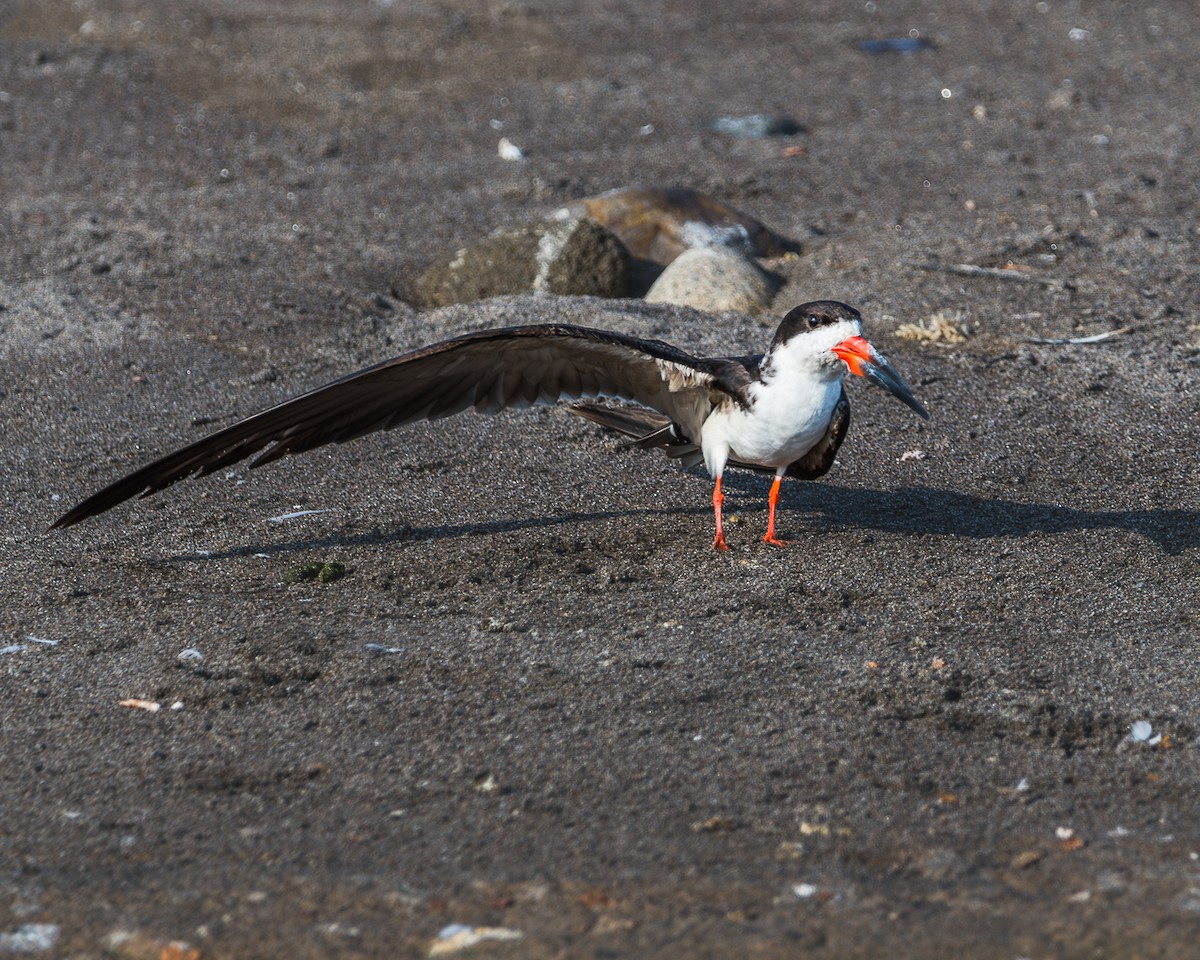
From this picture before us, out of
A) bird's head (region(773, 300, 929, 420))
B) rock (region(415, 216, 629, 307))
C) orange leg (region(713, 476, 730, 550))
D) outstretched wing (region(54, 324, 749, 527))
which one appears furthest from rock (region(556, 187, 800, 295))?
bird's head (region(773, 300, 929, 420))

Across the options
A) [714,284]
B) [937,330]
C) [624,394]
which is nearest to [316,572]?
[624,394]

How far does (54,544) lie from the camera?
536 cm

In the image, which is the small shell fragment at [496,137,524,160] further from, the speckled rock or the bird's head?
the bird's head

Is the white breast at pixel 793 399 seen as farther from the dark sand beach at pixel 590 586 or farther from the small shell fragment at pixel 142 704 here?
the small shell fragment at pixel 142 704

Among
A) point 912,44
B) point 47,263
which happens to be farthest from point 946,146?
point 47,263

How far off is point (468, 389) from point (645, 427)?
79cm

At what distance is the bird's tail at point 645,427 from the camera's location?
18.5ft

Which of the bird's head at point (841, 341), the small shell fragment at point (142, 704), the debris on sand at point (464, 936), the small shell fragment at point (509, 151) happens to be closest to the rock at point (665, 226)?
the small shell fragment at point (509, 151)

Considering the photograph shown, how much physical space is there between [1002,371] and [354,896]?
489 cm

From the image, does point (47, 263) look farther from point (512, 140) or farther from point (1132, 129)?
point (1132, 129)

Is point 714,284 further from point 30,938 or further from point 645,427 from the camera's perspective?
point 30,938

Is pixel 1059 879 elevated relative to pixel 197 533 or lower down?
elevated

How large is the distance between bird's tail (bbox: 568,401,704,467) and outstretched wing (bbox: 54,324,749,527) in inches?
4.2

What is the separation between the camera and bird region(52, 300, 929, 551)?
4895 millimetres
